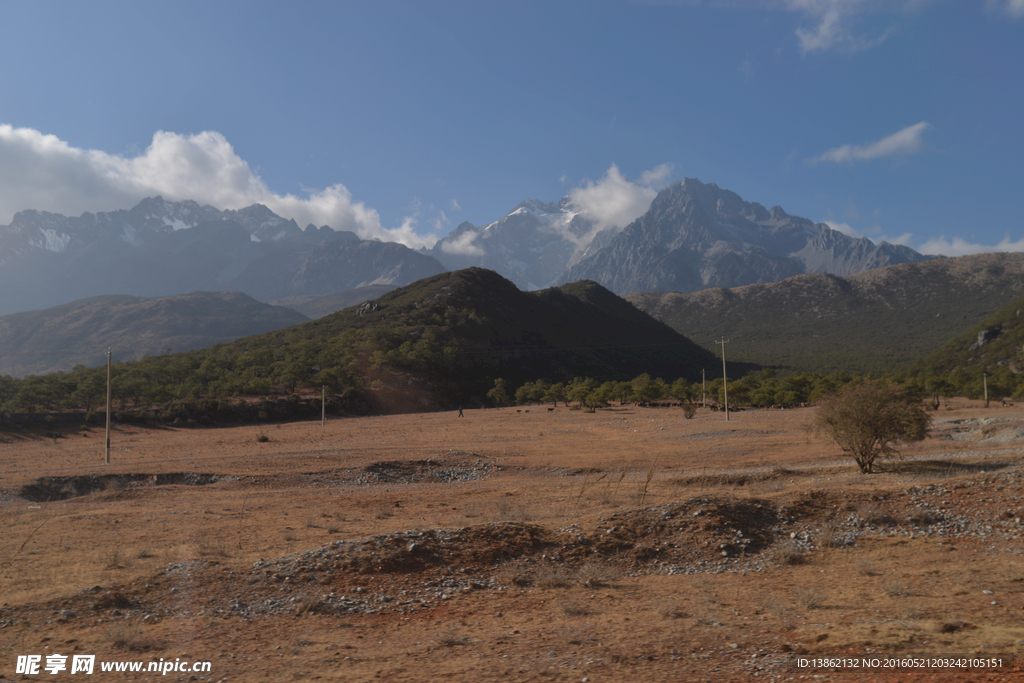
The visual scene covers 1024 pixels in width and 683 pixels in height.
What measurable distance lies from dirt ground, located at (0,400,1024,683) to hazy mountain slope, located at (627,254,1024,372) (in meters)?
123

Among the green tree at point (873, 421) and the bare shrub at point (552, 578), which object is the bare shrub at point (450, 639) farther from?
the green tree at point (873, 421)

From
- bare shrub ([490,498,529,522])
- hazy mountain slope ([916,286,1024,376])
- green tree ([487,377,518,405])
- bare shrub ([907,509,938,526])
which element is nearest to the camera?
bare shrub ([907,509,938,526])

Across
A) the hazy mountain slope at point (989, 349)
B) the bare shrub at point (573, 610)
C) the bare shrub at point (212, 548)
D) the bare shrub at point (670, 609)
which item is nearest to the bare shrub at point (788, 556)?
the bare shrub at point (670, 609)

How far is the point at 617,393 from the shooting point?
250ft

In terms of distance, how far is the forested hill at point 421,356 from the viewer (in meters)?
67.6

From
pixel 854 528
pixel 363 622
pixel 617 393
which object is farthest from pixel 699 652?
pixel 617 393

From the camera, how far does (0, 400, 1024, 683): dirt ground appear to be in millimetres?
6812

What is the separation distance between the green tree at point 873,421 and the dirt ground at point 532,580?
53.8 inches

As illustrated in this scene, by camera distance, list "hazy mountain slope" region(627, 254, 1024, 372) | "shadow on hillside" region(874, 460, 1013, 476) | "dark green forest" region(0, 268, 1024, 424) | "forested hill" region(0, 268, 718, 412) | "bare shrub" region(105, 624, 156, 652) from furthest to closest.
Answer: "hazy mountain slope" region(627, 254, 1024, 372) → "forested hill" region(0, 268, 718, 412) → "dark green forest" region(0, 268, 1024, 424) → "shadow on hillside" region(874, 460, 1013, 476) → "bare shrub" region(105, 624, 156, 652)

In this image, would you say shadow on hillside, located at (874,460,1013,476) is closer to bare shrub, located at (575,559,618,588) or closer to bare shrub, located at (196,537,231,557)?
bare shrub, located at (575,559,618,588)

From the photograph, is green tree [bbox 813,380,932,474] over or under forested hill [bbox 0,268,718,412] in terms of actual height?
under

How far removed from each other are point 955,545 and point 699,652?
333 inches

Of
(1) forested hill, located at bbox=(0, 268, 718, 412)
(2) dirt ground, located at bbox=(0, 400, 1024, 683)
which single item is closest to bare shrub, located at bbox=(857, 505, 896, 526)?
(2) dirt ground, located at bbox=(0, 400, 1024, 683)

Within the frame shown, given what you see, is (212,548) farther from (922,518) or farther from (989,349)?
(989,349)
